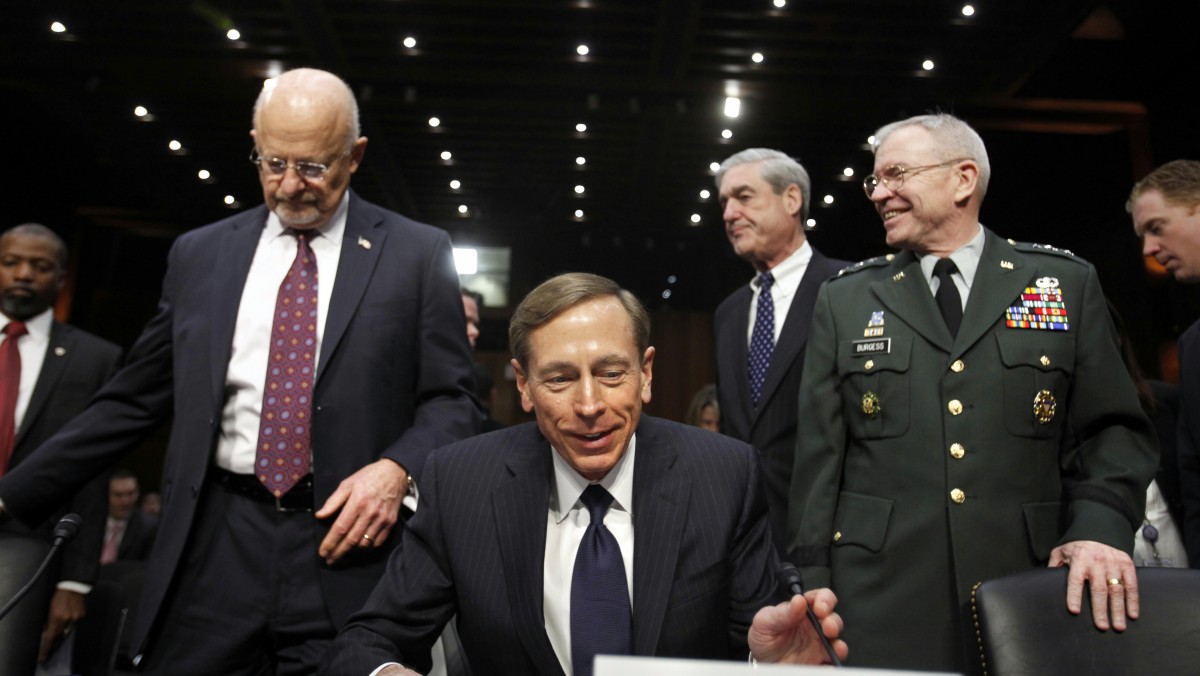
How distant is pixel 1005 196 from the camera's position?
24.5 feet

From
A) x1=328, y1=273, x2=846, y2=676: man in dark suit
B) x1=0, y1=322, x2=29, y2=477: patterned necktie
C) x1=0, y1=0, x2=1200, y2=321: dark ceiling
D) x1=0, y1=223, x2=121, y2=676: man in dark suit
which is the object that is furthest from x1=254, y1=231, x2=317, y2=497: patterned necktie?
x1=0, y1=0, x2=1200, y2=321: dark ceiling

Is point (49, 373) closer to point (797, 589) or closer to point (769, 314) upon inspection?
point (769, 314)

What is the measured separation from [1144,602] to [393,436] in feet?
4.44

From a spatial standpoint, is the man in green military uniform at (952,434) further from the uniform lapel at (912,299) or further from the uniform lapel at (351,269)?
the uniform lapel at (351,269)

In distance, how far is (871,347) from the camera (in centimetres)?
202

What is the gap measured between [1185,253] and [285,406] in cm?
244

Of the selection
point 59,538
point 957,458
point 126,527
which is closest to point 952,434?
point 957,458

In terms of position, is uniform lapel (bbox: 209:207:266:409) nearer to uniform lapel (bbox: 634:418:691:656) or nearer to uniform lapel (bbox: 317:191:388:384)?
uniform lapel (bbox: 317:191:388:384)

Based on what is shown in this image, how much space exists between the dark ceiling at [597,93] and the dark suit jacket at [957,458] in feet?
15.8

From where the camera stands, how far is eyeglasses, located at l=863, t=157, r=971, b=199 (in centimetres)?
209

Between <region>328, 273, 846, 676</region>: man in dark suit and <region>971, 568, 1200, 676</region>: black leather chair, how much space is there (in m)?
0.38

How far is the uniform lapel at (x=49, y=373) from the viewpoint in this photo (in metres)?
3.07

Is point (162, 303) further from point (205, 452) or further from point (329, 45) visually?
point (329, 45)

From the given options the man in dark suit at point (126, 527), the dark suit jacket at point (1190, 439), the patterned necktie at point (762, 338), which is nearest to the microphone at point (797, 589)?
the patterned necktie at point (762, 338)
